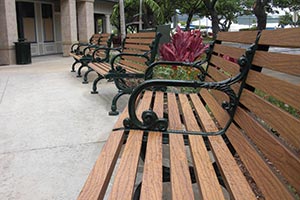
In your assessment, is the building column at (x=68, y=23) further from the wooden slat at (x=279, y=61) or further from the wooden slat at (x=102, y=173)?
the wooden slat at (x=279, y=61)

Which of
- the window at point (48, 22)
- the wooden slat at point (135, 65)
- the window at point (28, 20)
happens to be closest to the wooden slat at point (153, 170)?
→ the wooden slat at point (135, 65)

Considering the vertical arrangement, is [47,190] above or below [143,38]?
below

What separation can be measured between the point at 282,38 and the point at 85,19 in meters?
16.7

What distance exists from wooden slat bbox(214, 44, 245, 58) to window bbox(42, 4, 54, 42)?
15.6 metres

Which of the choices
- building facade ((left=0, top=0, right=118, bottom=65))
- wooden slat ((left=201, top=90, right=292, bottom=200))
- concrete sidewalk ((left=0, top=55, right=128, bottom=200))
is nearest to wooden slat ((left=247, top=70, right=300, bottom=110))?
wooden slat ((left=201, top=90, right=292, bottom=200))

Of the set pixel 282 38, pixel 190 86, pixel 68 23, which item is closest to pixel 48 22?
pixel 68 23

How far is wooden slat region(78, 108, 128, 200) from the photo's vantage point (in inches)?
56.9

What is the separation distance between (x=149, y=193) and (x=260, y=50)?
3.67 feet

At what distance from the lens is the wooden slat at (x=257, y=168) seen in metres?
1.34

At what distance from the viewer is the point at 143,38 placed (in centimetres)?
527

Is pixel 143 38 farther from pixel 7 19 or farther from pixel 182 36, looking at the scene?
pixel 7 19

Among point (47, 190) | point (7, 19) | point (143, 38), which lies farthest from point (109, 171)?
point (7, 19)

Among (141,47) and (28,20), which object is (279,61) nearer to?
(141,47)

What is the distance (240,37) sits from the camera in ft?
8.39
